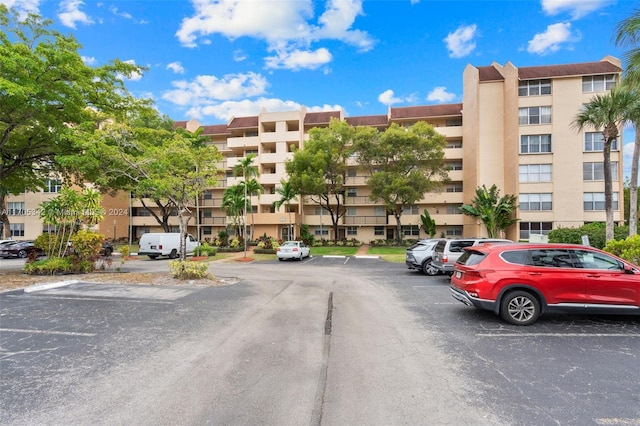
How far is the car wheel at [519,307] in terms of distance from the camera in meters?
7.13

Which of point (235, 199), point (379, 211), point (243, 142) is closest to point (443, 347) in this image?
point (235, 199)

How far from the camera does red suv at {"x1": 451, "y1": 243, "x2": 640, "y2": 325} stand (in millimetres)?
7004

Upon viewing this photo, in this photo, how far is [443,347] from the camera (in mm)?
5887

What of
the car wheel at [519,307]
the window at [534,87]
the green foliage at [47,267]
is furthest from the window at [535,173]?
the green foliage at [47,267]

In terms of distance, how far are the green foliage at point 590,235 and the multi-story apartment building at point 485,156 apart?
871 centimetres

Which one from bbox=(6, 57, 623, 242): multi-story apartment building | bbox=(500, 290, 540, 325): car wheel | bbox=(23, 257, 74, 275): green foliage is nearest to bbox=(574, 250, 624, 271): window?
bbox=(500, 290, 540, 325): car wheel

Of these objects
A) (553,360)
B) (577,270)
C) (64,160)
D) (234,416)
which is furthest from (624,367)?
(64,160)

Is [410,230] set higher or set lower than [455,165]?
lower

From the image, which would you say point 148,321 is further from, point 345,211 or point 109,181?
point 345,211

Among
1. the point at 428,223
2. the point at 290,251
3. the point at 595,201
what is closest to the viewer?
the point at 290,251

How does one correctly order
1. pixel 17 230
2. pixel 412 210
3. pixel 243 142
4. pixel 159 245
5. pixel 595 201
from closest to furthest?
pixel 159 245
pixel 595 201
pixel 412 210
pixel 243 142
pixel 17 230

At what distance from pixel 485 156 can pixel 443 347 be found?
33.6 meters

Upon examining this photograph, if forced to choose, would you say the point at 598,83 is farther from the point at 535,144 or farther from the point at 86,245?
the point at 86,245

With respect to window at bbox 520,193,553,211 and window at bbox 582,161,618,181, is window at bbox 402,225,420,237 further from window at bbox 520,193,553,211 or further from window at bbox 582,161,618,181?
window at bbox 582,161,618,181
